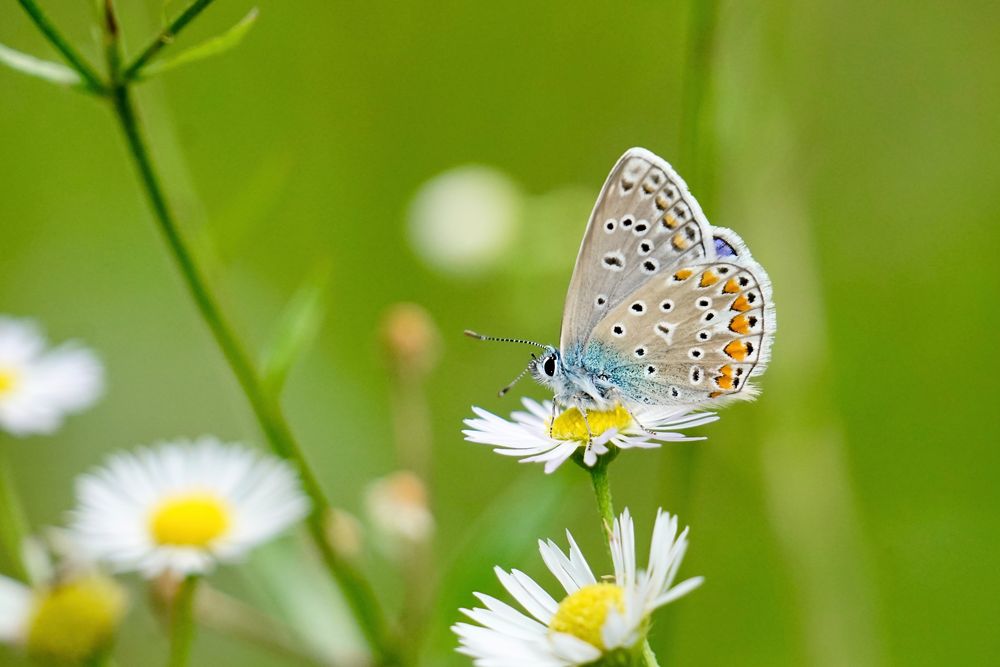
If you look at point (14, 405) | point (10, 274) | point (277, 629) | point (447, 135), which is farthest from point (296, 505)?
point (10, 274)

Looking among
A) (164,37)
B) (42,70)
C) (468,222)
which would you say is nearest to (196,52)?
(164,37)

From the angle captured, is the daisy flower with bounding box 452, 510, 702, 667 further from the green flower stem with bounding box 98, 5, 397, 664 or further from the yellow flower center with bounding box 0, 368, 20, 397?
the yellow flower center with bounding box 0, 368, 20, 397

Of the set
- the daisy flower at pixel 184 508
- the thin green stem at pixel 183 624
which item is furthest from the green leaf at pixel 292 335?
the thin green stem at pixel 183 624

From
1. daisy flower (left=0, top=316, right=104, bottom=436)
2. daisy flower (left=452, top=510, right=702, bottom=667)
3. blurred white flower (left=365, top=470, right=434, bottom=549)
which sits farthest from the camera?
daisy flower (left=0, top=316, right=104, bottom=436)

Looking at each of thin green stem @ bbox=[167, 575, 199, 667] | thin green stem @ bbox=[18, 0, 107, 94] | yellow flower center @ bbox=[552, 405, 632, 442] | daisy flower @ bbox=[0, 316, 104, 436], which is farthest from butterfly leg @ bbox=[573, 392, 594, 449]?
daisy flower @ bbox=[0, 316, 104, 436]

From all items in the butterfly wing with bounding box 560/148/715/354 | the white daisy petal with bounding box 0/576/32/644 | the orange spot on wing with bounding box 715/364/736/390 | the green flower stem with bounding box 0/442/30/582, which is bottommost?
the white daisy petal with bounding box 0/576/32/644

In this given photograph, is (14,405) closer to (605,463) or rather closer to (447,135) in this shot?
(605,463)

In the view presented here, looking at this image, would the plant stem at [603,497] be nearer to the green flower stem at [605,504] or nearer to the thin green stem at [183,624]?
the green flower stem at [605,504]
